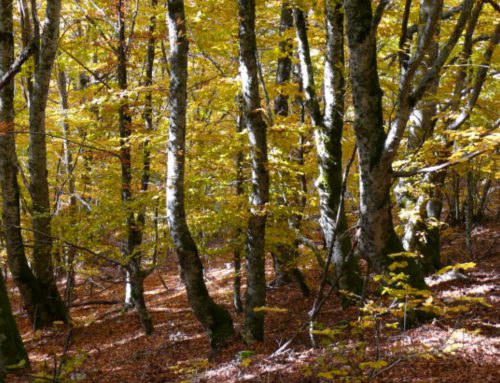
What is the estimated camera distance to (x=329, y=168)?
6.99m

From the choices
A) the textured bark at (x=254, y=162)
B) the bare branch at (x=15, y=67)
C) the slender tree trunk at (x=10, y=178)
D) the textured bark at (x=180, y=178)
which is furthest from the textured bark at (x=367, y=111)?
the slender tree trunk at (x=10, y=178)

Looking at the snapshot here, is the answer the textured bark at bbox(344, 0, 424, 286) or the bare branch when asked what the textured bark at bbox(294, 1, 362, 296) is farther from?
the bare branch

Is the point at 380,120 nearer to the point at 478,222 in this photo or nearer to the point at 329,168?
the point at 329,168

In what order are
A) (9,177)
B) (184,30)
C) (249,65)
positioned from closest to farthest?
(249,65) → (184,30) → (9,177)

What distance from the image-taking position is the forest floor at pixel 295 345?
14.1 ft

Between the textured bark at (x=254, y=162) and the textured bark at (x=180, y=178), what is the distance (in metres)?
0.76

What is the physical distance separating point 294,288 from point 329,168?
5679 millimetres

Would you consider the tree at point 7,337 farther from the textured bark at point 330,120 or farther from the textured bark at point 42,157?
the textured bark at point 330,120

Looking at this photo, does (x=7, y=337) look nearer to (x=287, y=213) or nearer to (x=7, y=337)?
(x=7, y=337)

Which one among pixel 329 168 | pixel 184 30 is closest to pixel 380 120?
pixel 329 168

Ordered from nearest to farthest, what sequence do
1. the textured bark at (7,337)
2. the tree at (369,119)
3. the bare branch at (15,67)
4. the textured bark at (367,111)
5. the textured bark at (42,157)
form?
the bare branch at (15,67), the tree at (369,119), the textured bark at (367,111), the textured bark at (7,337), the textured bark at (42,157)

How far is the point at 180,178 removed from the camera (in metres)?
6.84

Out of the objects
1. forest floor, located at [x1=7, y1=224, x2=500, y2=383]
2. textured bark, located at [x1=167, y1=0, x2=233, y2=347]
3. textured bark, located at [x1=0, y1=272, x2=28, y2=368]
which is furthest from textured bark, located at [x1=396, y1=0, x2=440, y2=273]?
textured bark, located at [x1=0, y1=272, x2=28, y2=368]

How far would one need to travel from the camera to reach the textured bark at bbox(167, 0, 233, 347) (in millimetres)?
6797
